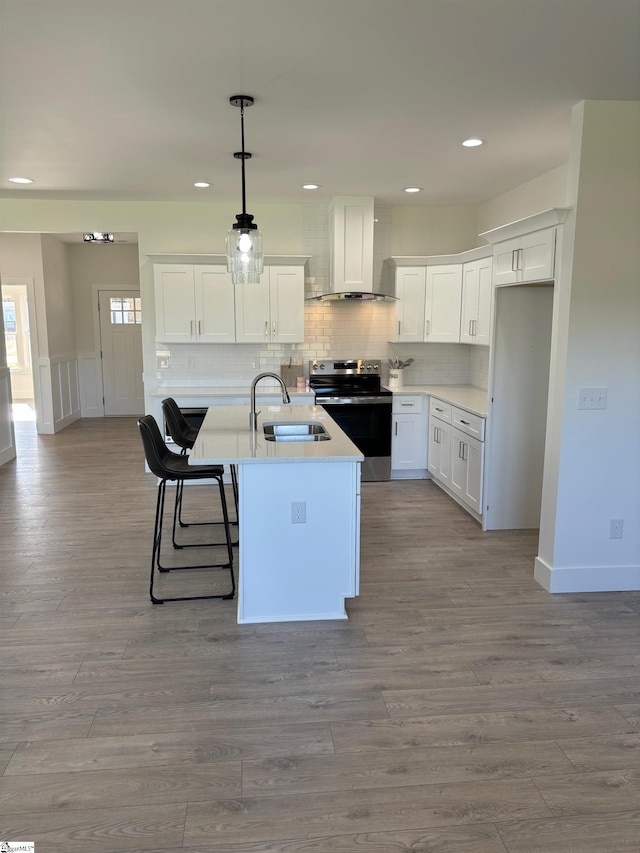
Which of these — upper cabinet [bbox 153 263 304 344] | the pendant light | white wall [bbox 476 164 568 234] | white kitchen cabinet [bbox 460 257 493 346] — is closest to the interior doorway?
upper cabinet [bbox 153 263 304 344]

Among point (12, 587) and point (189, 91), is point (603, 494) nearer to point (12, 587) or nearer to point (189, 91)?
point (189, 91)

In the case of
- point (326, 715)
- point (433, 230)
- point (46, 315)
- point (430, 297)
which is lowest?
point (326, 715)

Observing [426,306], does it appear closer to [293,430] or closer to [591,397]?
[293,430]

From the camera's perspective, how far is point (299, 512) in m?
3.03

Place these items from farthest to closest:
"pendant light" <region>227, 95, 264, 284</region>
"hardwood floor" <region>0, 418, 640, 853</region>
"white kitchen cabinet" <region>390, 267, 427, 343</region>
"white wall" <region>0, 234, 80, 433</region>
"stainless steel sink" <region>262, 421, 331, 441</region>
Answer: "white wall" <region>0, 234, 80, 433</region> < "white kitchen cabinet" <region>390, 267, 427, 343</region> < "stainless steel sink" <region>262, 421, 331, 441</region> < "pendant light" <region>227, 95, 264, 284</region> < "hardwood floor" <region>0, 418, 640, 853</region>

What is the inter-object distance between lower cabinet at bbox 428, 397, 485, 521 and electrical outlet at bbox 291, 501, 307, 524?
6.28 feet

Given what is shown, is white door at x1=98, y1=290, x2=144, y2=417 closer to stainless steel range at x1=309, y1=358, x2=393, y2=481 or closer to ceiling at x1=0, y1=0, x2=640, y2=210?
stainless steel range at x1=309, y1=358, x2=393, y2=481

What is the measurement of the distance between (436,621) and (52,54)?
3.28 m

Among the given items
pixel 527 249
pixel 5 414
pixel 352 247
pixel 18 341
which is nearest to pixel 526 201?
pixel 352 247

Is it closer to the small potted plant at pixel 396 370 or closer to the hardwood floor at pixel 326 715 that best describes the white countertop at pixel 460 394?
the small potted plant at pixel 396 370

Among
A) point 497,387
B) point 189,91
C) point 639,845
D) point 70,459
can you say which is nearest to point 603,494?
point 497,387

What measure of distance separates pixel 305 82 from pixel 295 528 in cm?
222

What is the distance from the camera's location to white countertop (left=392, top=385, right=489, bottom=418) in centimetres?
473

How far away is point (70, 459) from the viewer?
6.80 meters
